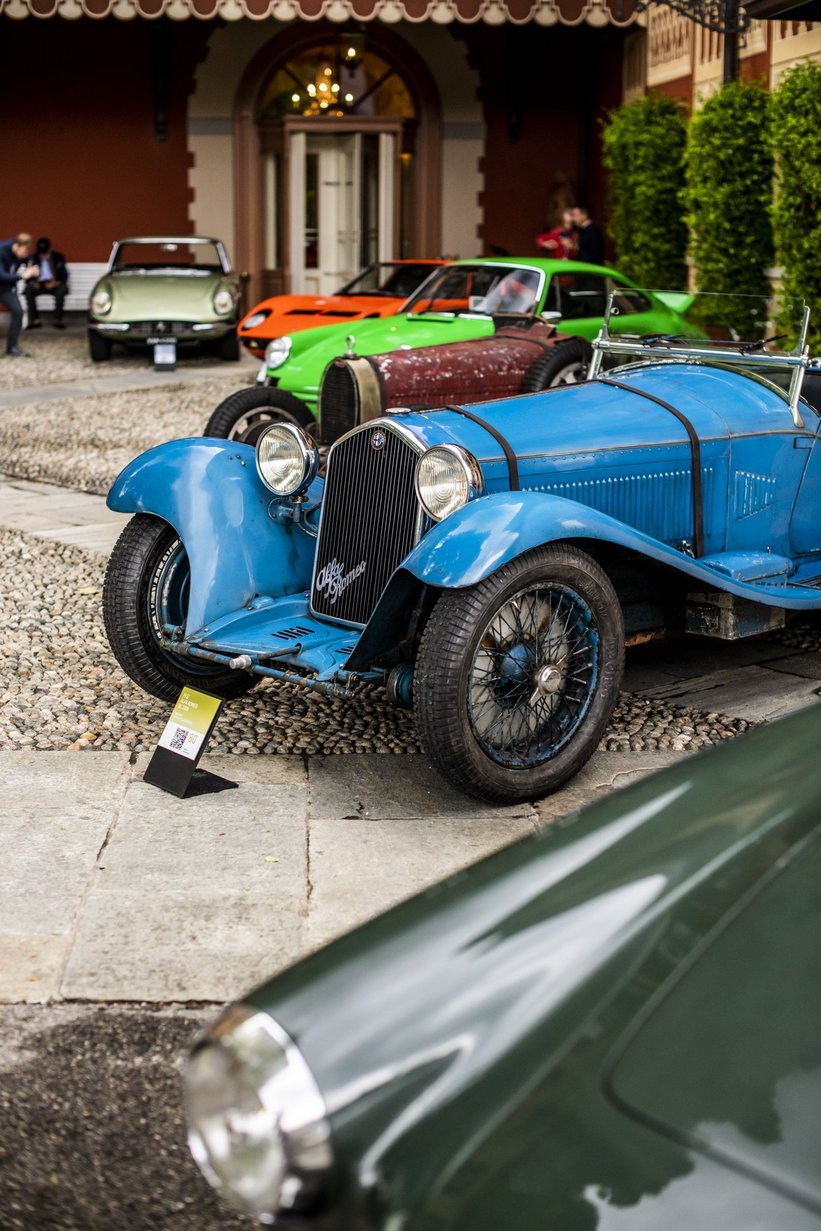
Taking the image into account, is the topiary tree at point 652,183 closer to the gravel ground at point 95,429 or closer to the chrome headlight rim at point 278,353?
the gravel ground at point 95,429

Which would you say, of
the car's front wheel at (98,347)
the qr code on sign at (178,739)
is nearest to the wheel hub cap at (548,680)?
the qr code on sign at (178,739)

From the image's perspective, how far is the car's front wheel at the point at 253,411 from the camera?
8281 mm

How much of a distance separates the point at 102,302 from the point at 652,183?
6188mm

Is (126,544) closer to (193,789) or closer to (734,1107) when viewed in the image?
(193,789)

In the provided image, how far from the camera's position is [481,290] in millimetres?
11078

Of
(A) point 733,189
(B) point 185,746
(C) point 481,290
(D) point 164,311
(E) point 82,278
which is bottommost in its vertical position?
(B) point 185,746

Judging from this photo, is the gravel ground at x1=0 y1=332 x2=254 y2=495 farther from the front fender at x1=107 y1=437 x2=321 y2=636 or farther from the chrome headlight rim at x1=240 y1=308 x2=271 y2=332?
the front fender at x1=107 y1=437 x2=321 y2=636

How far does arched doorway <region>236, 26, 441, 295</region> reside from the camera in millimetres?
20547

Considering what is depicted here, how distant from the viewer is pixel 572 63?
20953 millimetres

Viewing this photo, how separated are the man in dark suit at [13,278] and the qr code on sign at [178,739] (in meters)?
13.2

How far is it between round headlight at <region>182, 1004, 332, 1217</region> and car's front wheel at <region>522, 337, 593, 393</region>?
721 cm

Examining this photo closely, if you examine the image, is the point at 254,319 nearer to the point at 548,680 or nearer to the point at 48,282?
the point at 48,282

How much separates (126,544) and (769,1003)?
3.58 metres

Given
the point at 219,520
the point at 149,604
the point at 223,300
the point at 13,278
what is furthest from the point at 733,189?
the point at 149,604
